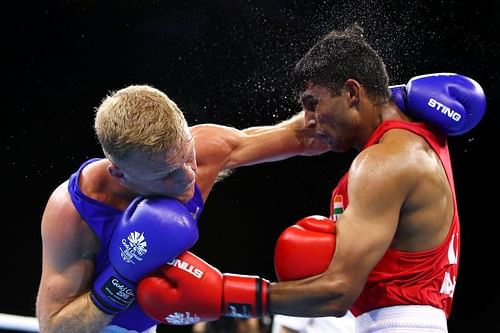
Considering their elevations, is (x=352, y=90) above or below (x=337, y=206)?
above

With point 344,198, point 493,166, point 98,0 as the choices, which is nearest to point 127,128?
point 344,198

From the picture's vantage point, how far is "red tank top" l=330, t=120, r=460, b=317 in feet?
7.05

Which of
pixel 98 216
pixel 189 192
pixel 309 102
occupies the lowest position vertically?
pixel 98 216

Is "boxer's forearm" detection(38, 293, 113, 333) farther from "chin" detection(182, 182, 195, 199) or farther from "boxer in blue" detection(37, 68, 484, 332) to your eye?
"chin" detection(182, 182, 195, 199)

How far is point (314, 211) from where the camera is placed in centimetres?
511

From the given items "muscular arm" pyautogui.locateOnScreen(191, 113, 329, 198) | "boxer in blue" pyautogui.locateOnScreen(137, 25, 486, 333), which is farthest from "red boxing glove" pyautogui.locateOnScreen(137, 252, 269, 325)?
"muscular arm" pyautogui.locateOnScreen(191, 113, 329, 198)

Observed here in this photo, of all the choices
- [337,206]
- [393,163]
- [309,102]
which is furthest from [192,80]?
[393,163]

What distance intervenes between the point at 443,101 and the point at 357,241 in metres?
0.65

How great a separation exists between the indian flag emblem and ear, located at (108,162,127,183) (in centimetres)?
72

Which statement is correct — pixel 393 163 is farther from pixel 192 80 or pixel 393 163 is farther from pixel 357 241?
pixel 192 80

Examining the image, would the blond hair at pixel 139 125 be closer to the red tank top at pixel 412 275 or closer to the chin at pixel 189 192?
the chin at pixel 189 192

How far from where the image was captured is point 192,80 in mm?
4965

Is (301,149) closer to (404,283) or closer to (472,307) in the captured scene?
(404,283)

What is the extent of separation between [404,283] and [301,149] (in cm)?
87
